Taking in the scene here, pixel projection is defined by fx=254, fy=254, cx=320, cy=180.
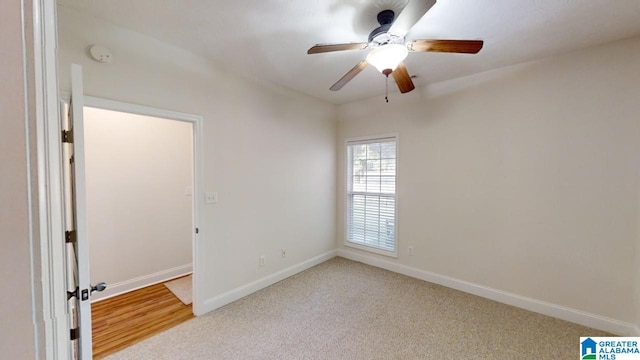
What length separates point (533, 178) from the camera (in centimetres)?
257

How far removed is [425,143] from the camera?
10.7 ft

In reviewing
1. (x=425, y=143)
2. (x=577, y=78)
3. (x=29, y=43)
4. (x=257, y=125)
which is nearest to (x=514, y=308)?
(x=425, y=143)

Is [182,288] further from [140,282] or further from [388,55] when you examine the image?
[388,55]

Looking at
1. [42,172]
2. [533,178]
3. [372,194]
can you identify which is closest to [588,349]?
[533,178]

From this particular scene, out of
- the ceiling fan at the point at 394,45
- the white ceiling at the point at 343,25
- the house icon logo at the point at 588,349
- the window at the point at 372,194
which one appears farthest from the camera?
the window at the point at 372,194

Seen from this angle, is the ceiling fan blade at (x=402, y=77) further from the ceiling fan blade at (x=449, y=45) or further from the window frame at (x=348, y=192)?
the window frame at (x=348, y=192)

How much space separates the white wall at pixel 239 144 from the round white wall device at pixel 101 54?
41mm

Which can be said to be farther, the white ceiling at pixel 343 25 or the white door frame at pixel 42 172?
the white ceiling at pixel 343 25

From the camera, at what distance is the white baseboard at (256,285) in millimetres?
2582

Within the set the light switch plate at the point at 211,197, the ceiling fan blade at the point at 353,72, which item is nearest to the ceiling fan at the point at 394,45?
the ceiling fan blade at the point at 353,72

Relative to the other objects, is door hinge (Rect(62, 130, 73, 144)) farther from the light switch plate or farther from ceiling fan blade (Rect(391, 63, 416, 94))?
ceiling fan blade (Rect(391, 63, 416, 94))

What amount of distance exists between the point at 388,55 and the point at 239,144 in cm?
→ 181

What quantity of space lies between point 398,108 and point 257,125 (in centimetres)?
191

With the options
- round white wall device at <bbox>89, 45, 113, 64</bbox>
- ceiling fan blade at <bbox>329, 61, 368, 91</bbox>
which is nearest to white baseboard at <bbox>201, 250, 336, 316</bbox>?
Answer: round white wall device at <bbox>89, 45, 113, 64</bbox>
